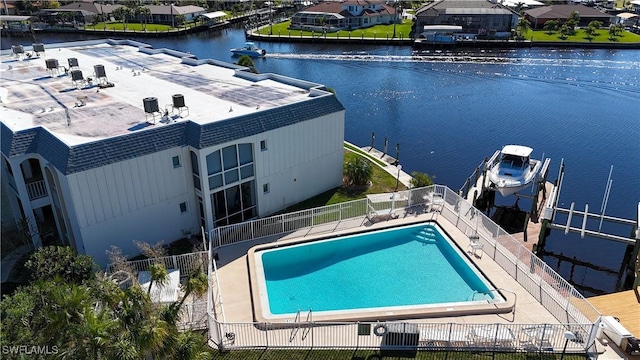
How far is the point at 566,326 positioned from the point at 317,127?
17.3 m

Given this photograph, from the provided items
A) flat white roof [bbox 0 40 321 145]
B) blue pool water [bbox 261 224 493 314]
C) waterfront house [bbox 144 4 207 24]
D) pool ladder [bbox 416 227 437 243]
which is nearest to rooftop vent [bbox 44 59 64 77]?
flat white roof [bbox 0 40 321 145]

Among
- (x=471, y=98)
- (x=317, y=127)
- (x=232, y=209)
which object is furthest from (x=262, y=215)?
Result: (x=471, y=98)

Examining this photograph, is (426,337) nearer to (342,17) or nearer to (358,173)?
(358,173)

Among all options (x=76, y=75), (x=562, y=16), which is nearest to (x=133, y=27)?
(x=76, y=75)

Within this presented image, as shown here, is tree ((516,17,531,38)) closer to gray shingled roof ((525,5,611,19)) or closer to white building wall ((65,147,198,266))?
gray shingled roof ((525,5,611,19))

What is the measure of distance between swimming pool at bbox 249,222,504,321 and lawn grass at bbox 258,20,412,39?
81215 millimetres

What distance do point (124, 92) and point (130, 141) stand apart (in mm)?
10775

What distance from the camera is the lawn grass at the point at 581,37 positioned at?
9500cm

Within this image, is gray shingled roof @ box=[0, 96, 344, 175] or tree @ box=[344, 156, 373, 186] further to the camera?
tree @ box=[344, 156, 373, 186]

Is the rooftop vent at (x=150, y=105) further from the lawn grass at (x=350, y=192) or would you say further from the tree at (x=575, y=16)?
the tree at (x=575, y=16)

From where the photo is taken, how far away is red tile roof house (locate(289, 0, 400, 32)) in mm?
107812

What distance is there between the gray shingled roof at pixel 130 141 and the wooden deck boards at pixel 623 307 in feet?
61.8

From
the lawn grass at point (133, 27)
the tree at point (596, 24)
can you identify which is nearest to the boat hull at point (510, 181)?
the tree at point (596, 24)

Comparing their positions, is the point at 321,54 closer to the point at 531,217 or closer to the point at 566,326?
the point at 531,217
